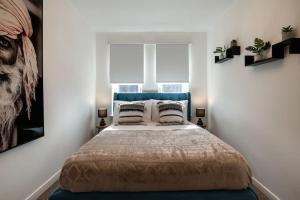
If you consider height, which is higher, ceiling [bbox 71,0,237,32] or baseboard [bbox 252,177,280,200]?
ceiling [bbox 71,0,237,32]

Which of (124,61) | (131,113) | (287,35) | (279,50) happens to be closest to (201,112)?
(131,113)

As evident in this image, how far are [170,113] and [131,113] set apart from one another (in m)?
0.68

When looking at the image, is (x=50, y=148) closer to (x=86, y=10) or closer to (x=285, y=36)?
(x=86, y=10)

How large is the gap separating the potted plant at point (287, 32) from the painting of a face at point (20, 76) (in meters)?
2.45

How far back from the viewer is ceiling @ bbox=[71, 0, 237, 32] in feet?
11.1

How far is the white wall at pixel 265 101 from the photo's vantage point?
6.80 ft

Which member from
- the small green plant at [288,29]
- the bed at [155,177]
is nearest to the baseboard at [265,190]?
the bed at [155,177]

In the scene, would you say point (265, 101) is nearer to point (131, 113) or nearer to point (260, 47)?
point (260, 47)

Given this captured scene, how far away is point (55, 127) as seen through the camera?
2932mm

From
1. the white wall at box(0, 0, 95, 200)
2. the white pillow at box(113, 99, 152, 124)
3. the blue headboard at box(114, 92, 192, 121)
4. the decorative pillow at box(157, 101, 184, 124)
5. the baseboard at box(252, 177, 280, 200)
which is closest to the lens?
the white wall at box(0, 0, 95, 200)

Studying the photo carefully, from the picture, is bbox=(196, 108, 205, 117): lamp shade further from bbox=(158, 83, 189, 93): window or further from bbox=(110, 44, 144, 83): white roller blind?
bbox=(110, 44, 144, 83): white roller blind

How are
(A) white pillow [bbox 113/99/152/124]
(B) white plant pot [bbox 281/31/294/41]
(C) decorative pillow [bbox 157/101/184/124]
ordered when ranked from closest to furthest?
(B) white plant pot [bbox 281/31/294/41] < (C) decorative pillow [bbox 157/101/184/124] < (A) white pillow [bbox 113/99/152/124]

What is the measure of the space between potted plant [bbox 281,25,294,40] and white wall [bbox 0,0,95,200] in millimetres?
2552

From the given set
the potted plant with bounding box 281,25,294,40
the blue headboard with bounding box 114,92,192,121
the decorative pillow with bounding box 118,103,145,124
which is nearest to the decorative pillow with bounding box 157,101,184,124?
the decorative pillow with bounding box 118,103,145,124
